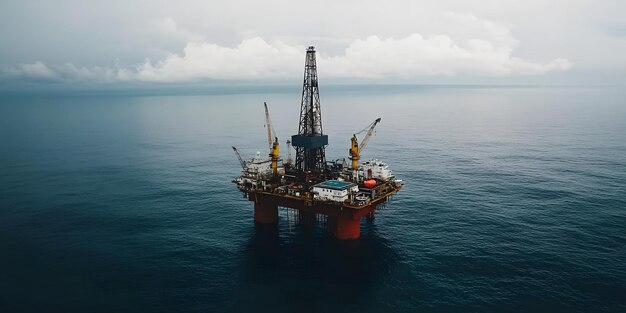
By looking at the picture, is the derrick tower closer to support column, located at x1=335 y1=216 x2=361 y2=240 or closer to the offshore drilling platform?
the offshore drilling platform

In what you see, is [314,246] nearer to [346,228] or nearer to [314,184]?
[346,228]

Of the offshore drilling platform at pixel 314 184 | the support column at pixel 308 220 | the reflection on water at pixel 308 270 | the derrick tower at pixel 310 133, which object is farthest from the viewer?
the derrick tower at pixel 310 133

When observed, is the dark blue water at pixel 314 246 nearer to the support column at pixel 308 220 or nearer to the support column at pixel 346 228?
the support column at pixel 346 228

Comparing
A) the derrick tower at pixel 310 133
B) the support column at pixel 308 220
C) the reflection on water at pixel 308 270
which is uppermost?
the derrick tower at pixel 310 133

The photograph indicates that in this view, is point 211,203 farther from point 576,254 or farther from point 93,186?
point 576,254

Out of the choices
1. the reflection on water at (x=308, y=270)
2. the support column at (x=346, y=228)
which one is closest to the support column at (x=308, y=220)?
the reflection on water at (x=308, y=270)

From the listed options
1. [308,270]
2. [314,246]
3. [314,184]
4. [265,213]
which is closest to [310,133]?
[314,184]

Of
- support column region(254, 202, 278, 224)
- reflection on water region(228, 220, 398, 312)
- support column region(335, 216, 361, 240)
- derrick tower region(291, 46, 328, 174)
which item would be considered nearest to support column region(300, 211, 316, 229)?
reflection on water region(228, 220, 398, 312)

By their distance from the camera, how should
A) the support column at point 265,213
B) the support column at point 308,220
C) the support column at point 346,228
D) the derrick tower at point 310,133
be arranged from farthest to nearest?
the derrick tower at point 310,133
the support column at point 308,220
the support column at point 265,213
the support column at point 346,228
